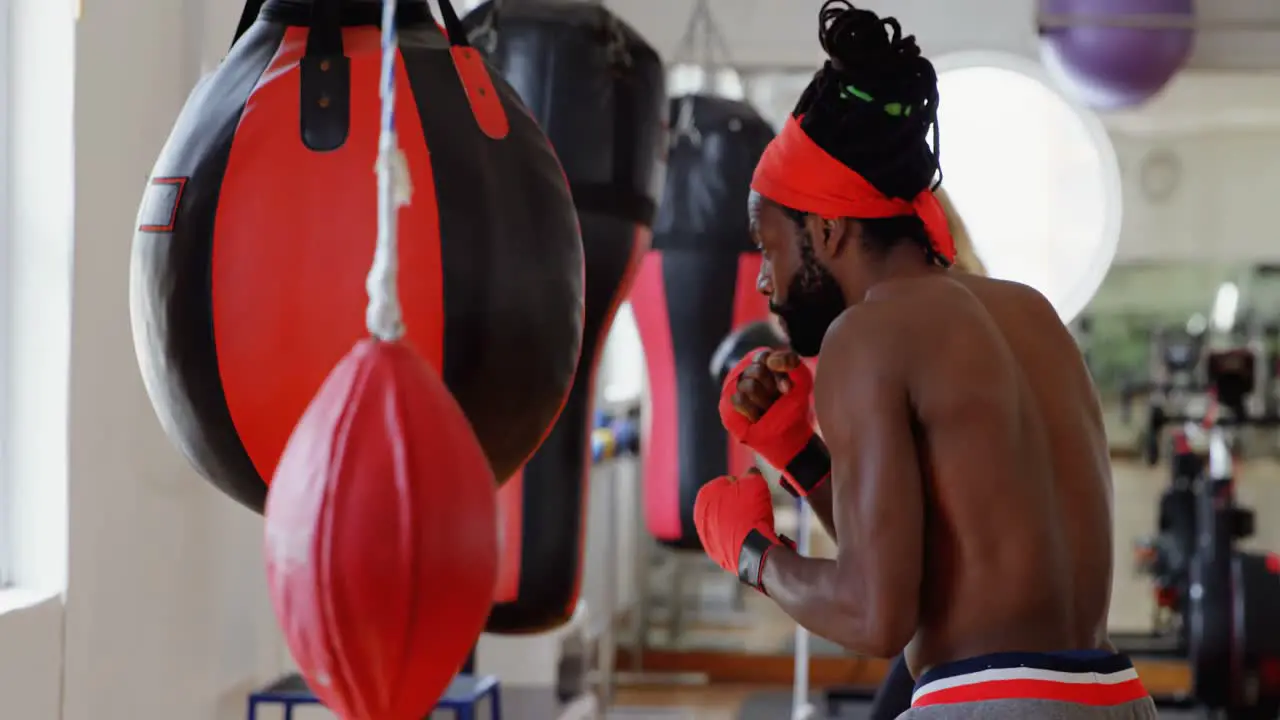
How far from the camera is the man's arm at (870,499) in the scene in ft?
4.28

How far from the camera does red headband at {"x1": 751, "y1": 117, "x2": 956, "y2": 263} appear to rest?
1474 millimetres

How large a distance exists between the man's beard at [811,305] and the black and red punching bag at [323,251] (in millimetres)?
490

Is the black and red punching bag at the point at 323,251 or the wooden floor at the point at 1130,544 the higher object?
the black and red punching bag at the point at 323,251

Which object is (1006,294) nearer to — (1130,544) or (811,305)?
(811,305)

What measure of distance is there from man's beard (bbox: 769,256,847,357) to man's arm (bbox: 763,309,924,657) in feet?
0.46

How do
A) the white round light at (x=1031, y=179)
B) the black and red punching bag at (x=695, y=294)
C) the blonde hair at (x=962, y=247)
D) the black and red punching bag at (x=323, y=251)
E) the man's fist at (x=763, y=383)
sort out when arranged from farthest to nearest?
the white round light at (x=1031, y=179)
the black and red punching bag at (x=695, y=294)
the blonde hair at (x=962, y=247)
the man's fist at (x=763, y=383)
the black and red punching bag at (x=323, y=251)

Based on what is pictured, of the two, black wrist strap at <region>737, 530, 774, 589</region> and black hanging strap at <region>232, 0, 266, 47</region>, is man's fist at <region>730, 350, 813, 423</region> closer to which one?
black wrist strap at <region>737, 530, 774, 589</region>

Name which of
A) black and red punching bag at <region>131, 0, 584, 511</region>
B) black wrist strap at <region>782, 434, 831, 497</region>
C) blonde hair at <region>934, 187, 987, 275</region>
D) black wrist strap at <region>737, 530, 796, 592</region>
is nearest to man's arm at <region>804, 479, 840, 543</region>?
black wrist strap at <region>782, 434, 831, 497</region>

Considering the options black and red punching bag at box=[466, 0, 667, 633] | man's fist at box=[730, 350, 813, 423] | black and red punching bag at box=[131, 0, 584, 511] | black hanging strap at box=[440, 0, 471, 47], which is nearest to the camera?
black and red punching bag at box=[131, 0, 584, 511]

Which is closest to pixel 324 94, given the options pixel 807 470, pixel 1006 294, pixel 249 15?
pixel 249 15

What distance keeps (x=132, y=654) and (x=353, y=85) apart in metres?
1.51

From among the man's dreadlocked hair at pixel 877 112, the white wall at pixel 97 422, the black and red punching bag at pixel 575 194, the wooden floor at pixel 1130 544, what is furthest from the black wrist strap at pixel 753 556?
the wooden floor at pixel 1130 544

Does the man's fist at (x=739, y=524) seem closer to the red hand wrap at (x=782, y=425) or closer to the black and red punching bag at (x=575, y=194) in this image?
the red hand wrap at (x=782, y=425)

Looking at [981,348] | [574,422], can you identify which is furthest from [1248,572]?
[981,348]
